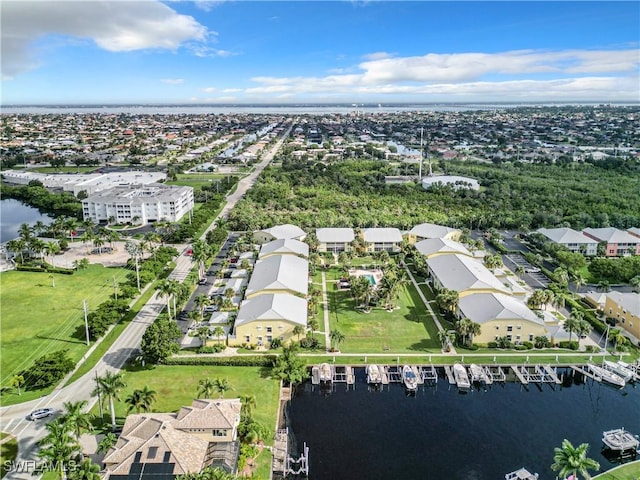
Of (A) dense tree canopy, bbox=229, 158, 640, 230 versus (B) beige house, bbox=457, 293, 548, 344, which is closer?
(B) beige house, bbox=457, 293, 548, 344

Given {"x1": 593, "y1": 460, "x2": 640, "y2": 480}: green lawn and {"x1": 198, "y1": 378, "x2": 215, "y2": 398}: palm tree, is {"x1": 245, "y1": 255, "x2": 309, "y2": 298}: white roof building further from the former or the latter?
{"x1": 593, "y1": 460, "x2": 640, "y2": 480}: green lawn

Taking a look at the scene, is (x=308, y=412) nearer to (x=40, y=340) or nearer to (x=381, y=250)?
(x=40, y=340)

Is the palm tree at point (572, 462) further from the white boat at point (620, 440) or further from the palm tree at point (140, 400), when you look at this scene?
the palm tree at point (140, 400)

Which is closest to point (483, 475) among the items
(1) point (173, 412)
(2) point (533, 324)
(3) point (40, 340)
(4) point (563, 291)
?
(2) point (533, 324)

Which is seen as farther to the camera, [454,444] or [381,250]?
[381,250]

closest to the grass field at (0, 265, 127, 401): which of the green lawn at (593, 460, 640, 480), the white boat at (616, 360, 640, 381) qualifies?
the green lawn at (593, 460, 640, 480)

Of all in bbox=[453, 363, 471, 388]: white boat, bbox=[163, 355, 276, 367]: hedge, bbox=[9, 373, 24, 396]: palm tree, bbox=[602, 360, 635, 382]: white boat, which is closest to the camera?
bbox=[9, 373, 24, 396]: palm tree

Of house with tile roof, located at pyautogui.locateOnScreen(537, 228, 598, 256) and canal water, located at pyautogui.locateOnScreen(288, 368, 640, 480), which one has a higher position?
house with tile roof, located at pyautogui.locateOnScreen(537, 228, 598, 256)

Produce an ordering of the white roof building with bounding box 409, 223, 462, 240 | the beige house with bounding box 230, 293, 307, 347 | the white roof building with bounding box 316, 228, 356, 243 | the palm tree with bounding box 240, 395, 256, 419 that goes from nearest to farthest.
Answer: the palm tree with bounding box 240, 395, 256, 419 → the beige house with bounding box 230, 293, 307, 347 → the white roof building with bounding box 316, 228, 356, 243 → the white roof building with bounding box 409, 223, 462, 240
